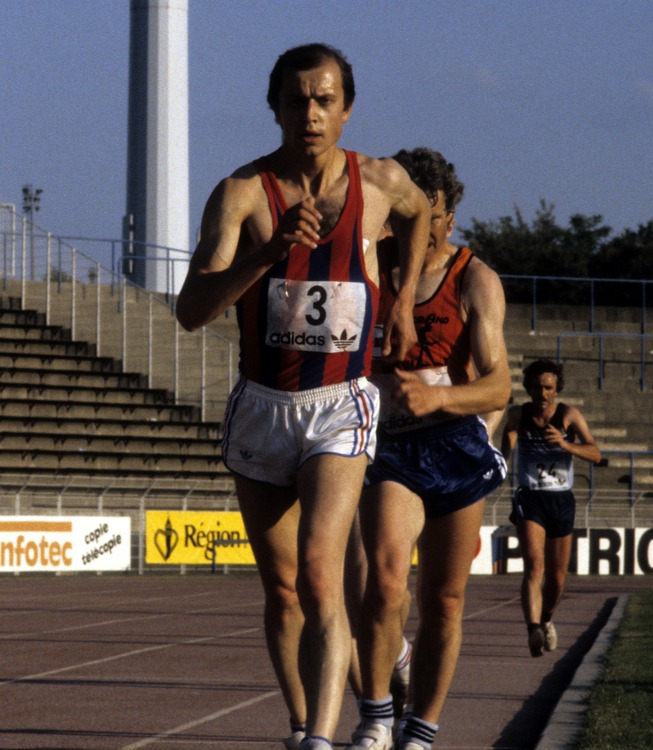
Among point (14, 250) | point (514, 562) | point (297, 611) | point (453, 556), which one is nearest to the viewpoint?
point (297, 611)

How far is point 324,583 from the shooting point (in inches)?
199

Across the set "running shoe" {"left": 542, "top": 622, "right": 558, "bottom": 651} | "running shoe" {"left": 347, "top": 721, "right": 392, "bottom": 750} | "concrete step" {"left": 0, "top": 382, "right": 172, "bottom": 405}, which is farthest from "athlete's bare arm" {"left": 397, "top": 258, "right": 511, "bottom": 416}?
"concrete step" {"left": 0, "top": 382, "right": 172, "bottom": 405}

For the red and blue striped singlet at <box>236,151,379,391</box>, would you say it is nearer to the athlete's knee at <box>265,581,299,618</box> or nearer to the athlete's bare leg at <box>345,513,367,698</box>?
the athlete's knee at <box>265,581,299,618</box>

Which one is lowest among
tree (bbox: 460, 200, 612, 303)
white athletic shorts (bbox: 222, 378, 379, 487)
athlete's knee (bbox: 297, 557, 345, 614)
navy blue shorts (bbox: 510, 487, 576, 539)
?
navy blue shorts (bbox: 510, 487, 576, 539)

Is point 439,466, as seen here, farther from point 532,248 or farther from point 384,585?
point 532,248

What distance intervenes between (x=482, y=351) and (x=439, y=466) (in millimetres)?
446

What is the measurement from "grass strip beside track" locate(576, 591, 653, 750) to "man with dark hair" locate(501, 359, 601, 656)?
633 millimetres

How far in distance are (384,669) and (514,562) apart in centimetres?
2450

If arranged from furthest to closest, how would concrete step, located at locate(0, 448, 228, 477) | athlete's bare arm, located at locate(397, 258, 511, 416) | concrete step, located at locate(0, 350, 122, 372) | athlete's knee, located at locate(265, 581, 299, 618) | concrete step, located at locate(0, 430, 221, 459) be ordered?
concrete step, located at locate(0, 350, 122, 372) < concrete step, located at locate(0, 430, 221, 459) < concrete step, located at locate(0, 448, 228, 477) < athlete's bare arm, located at locate(397, 258, 511, 416) < athlete's knee, located at locate(265, 581, 299, 618)

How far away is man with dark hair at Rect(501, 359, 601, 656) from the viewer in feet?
39.7

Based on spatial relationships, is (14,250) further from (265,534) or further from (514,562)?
(265,534)

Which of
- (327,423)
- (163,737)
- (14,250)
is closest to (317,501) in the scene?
(327,423)

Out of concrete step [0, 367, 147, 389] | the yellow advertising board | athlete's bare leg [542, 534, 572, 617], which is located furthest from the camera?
concrete step [0, 367, 147, 389]

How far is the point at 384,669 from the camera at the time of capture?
5863 mm
